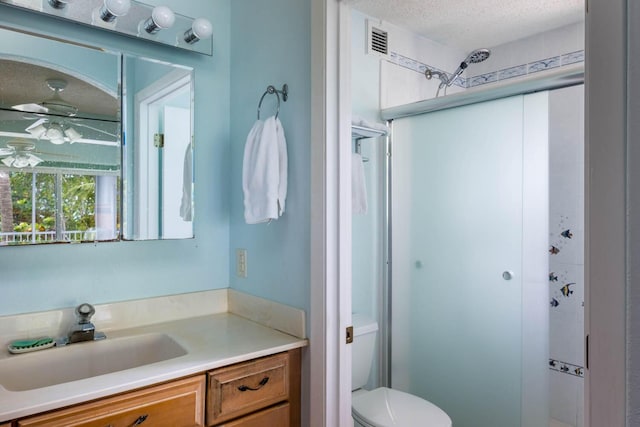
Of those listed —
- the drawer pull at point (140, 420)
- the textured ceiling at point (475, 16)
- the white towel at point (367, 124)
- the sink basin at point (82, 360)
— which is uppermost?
the textured ceiling at point (475, 16)

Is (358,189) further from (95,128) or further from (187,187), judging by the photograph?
(95,128)

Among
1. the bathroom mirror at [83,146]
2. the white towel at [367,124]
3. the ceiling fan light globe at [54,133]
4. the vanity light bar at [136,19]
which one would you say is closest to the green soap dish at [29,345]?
the bathroom mirror at [83,146]

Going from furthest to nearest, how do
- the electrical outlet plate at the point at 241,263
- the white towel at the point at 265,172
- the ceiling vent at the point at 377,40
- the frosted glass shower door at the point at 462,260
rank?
1. the ceiling vent at the point at 377,40
2. the frosted glass shower door at the point at 462,260
3. the electrical outlet plate at the point at 241,263
4. the white towel at the point at 265,172

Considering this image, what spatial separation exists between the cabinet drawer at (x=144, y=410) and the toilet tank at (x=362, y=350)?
1.02 metres

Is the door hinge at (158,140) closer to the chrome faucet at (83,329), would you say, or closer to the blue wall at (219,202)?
the blue wall at (219,202)

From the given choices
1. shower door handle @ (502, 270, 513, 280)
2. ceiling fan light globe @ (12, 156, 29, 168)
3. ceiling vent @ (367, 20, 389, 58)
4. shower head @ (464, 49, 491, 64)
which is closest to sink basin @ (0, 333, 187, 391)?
ceiling fan light globe @ (12, 156, 29, 168)

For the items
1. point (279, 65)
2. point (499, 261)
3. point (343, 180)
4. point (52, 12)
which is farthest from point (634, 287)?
point (52, 12)

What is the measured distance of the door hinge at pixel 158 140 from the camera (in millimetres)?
1642

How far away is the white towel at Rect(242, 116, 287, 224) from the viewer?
4.96ft

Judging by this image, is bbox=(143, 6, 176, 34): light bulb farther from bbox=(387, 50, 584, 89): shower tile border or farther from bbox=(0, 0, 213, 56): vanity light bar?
bbox=(387, 50, 584, 89): shower tile border

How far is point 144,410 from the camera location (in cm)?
115

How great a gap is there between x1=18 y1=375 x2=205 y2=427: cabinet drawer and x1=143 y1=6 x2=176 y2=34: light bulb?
→ 1.22m

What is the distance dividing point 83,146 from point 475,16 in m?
2.09

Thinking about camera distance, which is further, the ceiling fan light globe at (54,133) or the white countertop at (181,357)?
the ceiling fan light globe at (54,133)
